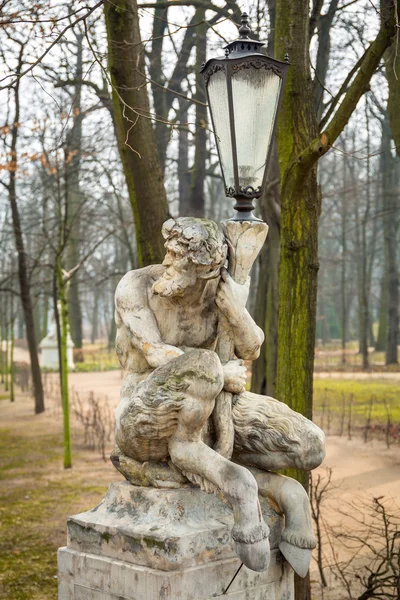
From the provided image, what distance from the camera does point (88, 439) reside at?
1483 centimetres

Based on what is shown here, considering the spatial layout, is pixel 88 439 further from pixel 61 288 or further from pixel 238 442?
pixel 238 442

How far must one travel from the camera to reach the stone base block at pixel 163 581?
11.7ft

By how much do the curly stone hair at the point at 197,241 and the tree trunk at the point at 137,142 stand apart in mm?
Answer: 3631

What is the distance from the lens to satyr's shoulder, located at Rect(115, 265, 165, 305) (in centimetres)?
406

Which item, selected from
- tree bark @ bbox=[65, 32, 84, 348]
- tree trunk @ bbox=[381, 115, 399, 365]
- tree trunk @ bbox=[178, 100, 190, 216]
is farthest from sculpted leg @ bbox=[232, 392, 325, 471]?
tree trunk @ bbox=[381, 115, 399, 365]

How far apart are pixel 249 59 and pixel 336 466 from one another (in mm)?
7764

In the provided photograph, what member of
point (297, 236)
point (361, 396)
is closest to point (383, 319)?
point (361, 396)

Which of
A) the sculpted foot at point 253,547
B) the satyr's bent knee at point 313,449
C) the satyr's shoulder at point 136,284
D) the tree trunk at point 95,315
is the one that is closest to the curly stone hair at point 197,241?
the satyr's shoulder at point 136,284

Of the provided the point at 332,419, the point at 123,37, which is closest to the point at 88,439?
the point at 332,419

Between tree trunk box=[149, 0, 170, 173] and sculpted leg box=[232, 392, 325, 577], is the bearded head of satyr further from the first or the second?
tree trunk box=[149, 0, 170, 173]

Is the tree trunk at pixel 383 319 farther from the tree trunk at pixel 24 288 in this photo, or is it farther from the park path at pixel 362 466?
the park path at pixel 362 466

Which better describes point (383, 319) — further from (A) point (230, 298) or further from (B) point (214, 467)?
(B) point (214, 467)

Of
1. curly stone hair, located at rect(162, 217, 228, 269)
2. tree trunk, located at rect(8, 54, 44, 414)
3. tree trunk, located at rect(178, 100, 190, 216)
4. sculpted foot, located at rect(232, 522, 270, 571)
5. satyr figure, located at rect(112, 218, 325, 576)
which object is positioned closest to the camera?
sculpted foot, located at rect(232, 522, 270, 571)

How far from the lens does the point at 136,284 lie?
409 cm
